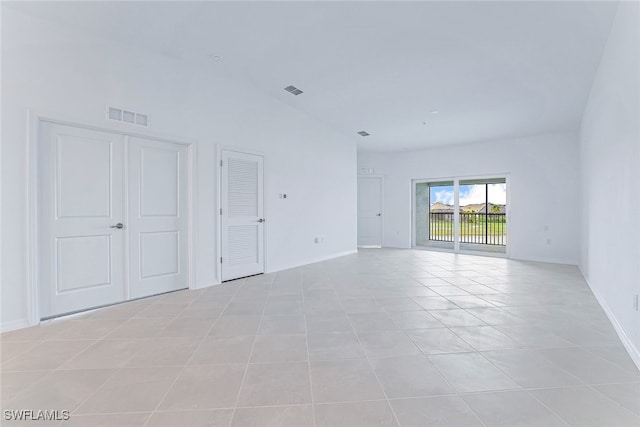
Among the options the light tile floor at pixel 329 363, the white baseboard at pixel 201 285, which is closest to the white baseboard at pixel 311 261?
the white baseboard at pixel 201 285

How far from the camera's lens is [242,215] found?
446cm

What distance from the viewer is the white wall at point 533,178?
5.90m

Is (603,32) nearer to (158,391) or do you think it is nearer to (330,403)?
(330,403)

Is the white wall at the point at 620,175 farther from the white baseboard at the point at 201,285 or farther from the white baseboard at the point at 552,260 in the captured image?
the white baseboard at the point at 201,285

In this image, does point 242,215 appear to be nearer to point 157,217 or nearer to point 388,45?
point 157,217

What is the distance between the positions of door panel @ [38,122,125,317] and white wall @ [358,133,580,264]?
7151 millimetres

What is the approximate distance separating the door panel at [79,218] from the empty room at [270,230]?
0.8 inches

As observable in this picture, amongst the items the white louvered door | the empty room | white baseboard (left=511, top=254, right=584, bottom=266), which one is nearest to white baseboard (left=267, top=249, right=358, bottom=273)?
the empty room

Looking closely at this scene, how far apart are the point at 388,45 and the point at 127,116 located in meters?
3.05

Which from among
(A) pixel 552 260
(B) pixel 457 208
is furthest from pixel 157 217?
(A) pixel 552 260

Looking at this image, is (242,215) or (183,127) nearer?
(183,127)

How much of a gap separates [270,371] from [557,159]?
7.10 meters

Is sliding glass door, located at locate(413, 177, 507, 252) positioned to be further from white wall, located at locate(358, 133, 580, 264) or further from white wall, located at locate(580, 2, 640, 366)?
white wall, located at locate(580, 2, 640, 366)

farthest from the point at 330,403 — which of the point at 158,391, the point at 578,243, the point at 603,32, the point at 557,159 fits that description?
the point at 557,159
